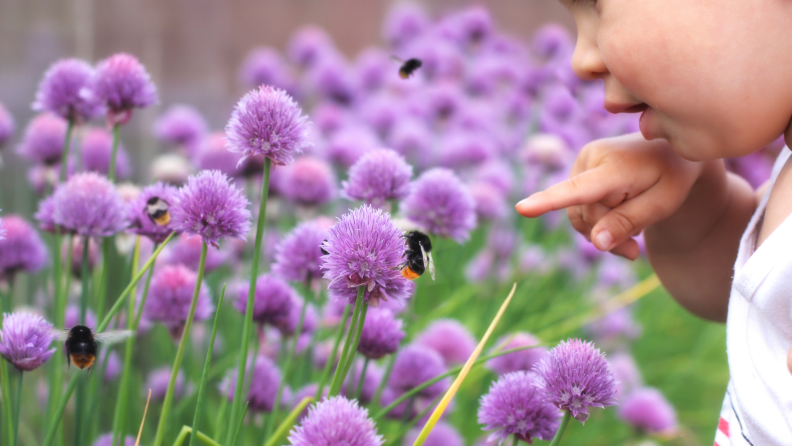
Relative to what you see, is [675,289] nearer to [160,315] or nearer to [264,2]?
[160,315]

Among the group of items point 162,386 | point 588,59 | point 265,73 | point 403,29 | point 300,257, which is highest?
point 403,29

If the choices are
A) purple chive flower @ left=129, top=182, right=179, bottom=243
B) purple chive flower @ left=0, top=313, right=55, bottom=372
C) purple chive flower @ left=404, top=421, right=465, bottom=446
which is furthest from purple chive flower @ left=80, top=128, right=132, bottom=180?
purple chive flower @ left=404, top=421, right=465, bottom=446

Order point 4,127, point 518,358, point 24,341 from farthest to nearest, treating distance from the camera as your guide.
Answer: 1. point 4,127
2. point 518,358
3. point 24,341

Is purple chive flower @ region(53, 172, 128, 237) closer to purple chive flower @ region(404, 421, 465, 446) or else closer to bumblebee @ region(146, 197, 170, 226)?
bumblebee @ region(146, 197, 170, 226)

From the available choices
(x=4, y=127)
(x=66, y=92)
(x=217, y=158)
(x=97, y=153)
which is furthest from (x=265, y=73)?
(x=66, y=92)

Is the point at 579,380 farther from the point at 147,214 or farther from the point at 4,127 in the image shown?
Answer: the point at 4,127

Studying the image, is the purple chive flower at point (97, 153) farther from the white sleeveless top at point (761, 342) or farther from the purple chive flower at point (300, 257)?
the white sleeveless top at point (761, 342)

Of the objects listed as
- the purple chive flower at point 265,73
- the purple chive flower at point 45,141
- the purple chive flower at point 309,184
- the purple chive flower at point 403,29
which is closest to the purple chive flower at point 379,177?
the purple chive flower at point 309,184

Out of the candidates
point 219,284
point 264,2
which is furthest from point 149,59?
point 219,284
